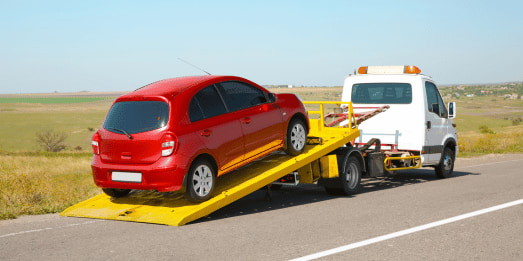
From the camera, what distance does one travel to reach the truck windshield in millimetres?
11133

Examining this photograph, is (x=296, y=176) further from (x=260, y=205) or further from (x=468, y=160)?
(x=468, y=160)

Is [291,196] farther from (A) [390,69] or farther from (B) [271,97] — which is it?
(A) [390,69]

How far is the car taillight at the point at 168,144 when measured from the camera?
668 centimetres

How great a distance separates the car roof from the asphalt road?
1.72m

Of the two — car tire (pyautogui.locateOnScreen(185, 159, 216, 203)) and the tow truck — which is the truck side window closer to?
the tow truck

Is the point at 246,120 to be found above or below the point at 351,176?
above

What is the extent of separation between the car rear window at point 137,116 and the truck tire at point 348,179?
3.52m

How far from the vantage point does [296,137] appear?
8.70 m

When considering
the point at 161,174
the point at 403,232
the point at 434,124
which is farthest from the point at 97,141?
the point at 434,124

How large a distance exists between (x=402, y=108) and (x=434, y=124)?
0.98 m

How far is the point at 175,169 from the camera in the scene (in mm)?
6668

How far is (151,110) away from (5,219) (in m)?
2.60

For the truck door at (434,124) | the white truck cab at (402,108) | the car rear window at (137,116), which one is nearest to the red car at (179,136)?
the car rear window at (137,116)

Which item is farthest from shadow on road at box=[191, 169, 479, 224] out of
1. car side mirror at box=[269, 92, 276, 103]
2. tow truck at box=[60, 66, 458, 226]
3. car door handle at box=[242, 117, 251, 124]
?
car side mirror at box=[269, 92, 276, 103]
